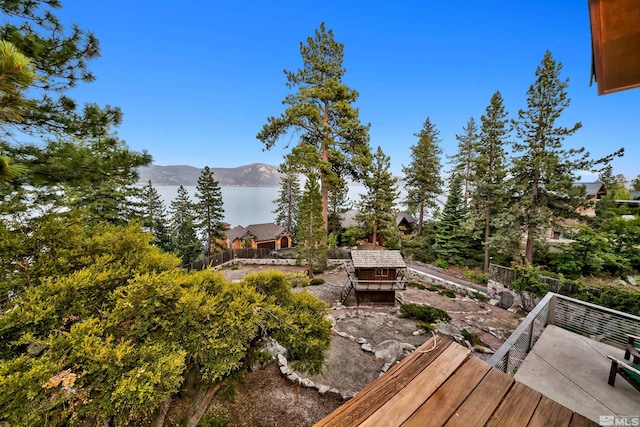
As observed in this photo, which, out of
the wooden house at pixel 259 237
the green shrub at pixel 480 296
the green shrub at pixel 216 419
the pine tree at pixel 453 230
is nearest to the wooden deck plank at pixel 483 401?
the green shrub at pixel 216 419

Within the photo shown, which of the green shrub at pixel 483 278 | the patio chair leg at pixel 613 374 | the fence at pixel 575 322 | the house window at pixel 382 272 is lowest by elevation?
the green shrub at pixel 483 278

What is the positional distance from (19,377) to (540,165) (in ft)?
66.8

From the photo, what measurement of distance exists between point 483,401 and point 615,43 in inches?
112

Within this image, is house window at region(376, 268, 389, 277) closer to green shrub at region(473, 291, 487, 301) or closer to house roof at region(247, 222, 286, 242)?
green shrub at region(473, 291, 487, 301)

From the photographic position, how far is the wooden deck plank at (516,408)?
129cm

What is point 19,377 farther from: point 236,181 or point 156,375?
point 236,181

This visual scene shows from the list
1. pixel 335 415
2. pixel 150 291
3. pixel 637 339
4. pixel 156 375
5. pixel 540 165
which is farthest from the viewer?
pixel 540 165

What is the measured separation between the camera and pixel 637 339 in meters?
3.84

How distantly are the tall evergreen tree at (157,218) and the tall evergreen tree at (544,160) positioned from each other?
2543 centimetres

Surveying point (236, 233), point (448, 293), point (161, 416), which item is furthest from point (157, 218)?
point (448, 293)

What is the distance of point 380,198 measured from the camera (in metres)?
20.8

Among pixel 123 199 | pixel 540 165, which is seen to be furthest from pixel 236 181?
pixel 540 165

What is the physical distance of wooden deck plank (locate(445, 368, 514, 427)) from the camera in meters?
1.27

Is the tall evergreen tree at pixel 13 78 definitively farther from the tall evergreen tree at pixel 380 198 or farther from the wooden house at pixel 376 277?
the tall evergreen tree at pixel 380 198
